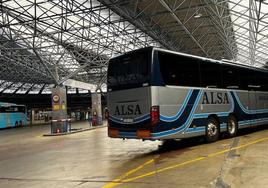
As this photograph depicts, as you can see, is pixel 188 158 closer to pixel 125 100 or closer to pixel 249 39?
pixel 125 100

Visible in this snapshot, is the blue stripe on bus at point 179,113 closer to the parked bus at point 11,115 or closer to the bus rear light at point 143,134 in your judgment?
the bus rear light at point 143,134

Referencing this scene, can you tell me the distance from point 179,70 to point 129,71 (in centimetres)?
172

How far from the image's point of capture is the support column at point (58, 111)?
2566 centimetres

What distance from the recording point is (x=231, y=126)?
47.7 feet

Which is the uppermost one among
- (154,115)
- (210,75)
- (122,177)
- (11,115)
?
(210,75)

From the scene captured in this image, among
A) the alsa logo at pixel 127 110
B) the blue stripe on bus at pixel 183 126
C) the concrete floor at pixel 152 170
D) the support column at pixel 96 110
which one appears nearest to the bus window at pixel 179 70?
the blue stripe on bus at pixel 183 126

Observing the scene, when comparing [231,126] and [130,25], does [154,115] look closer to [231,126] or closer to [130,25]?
[231,126]

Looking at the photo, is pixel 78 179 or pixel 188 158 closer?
pixel 78 179

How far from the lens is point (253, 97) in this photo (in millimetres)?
16453

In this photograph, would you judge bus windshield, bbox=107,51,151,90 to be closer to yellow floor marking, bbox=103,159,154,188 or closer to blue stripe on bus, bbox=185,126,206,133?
blue stripe on bus, bbox=185,126,206,133

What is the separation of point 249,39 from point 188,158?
24868 millimetres

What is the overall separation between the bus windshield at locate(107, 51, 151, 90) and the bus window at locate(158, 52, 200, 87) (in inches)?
21.8

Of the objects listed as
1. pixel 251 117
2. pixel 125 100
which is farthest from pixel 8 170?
pixel 251 117

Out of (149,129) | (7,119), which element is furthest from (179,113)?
(7,119)
